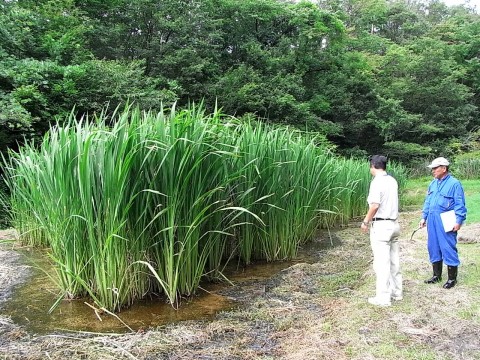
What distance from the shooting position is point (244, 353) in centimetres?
252

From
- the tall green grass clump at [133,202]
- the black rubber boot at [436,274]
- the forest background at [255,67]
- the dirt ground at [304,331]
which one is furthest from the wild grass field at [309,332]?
the forest background at [255,67]

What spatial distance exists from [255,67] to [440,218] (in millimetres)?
15915

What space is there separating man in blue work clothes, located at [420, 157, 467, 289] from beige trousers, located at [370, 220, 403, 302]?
0.55 metres

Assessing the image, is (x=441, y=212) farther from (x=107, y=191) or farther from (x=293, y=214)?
(x=107, y=191)

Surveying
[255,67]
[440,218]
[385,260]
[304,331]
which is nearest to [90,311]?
[304,331]

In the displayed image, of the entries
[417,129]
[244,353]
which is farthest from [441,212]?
[417,129]

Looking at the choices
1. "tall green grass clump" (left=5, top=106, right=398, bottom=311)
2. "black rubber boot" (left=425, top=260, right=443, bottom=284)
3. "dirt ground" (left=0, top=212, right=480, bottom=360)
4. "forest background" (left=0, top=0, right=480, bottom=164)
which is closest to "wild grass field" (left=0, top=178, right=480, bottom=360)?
"dirt ground" (left=0, top=212, right=480, bottom=360)

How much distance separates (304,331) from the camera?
2807 mm

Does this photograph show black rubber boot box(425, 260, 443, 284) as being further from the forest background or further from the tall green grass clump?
the forest background

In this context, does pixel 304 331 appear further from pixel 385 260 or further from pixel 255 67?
pixel 255 67

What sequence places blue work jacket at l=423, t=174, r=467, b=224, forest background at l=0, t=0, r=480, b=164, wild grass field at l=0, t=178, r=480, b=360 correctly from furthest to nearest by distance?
forest background at l=0, t=0, r=480, b=164 → blue work jacket at l=423, t=174, r=467, b=224 → wild grass field at l=0, t=178, r=480, b=360

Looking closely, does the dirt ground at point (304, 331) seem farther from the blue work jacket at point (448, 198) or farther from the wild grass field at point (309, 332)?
the blue work jacket at point (448, 198)

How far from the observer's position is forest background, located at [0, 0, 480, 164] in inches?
386

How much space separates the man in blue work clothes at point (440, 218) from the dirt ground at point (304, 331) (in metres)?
0.20
